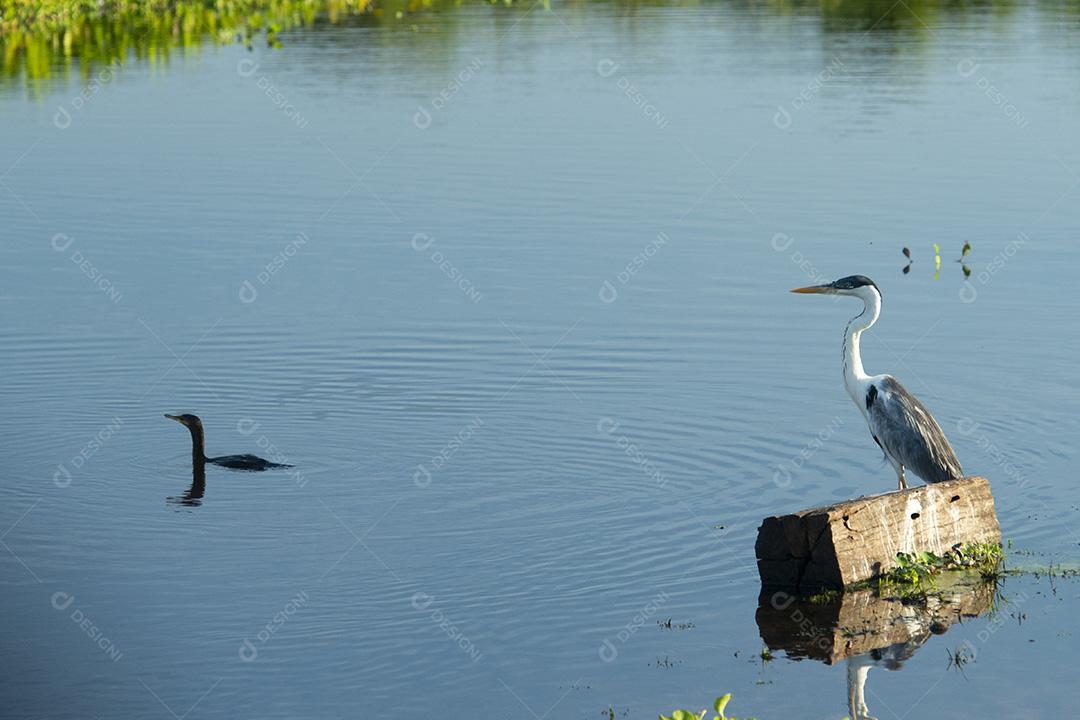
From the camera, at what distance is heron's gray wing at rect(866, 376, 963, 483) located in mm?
13172

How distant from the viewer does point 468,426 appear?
54.0ft

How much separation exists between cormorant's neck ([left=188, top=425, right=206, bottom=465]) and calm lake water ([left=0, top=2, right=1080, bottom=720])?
281 millimetres

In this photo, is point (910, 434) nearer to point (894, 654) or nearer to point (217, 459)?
point (894, 654)

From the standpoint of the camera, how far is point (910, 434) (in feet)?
43.5

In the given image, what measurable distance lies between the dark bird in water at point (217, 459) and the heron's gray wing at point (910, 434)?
5377 mm

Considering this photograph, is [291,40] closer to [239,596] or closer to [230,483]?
[230,483]

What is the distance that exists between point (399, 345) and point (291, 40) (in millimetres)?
30035

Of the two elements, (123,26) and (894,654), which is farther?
(123,26)

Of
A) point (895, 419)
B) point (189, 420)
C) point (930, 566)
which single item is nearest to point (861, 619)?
point (930, 566)

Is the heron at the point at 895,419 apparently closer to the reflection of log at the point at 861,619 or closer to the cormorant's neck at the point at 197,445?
the reflection of log at the point at 861,619

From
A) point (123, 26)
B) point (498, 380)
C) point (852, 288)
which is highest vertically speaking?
point (852, 288)

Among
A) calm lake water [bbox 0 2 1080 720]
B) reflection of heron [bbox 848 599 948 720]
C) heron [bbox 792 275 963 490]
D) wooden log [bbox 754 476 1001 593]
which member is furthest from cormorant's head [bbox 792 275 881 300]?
reflection of heron [bbox 848 599 948 720]

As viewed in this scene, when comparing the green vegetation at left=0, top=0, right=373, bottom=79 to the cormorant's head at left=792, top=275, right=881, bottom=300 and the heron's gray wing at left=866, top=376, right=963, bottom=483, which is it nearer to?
the cormorant's head at left=792, top=275, right=881, bottom=300

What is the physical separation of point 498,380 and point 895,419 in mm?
5642
